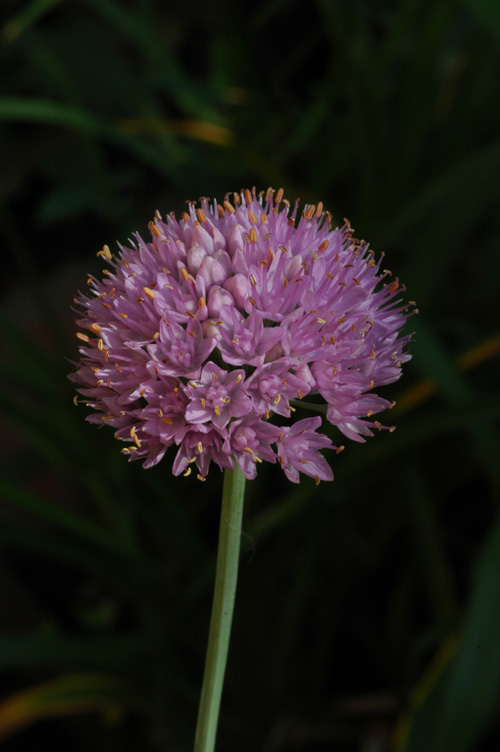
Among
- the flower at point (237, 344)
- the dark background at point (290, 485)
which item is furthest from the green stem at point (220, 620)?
the dark background at point (290, 485)

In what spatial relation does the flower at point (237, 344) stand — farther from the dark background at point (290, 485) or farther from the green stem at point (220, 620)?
the dark background at point (290, 485)

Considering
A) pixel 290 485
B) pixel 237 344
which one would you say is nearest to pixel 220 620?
pixel 237 344

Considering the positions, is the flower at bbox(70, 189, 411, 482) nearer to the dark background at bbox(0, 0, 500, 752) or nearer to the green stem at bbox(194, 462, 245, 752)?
the green stem at bbox(194, 462, 245, 752)

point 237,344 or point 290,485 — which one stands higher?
point 290,485

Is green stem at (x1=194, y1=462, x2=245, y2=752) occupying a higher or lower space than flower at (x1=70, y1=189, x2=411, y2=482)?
lower

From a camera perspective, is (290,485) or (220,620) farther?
(290,485)

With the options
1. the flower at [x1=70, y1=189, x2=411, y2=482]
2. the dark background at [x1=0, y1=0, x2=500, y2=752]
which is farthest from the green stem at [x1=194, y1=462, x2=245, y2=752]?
the dark background at [x1=0, y1=0, x2=500, y2=752]

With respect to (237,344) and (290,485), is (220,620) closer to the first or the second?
(237,344)
